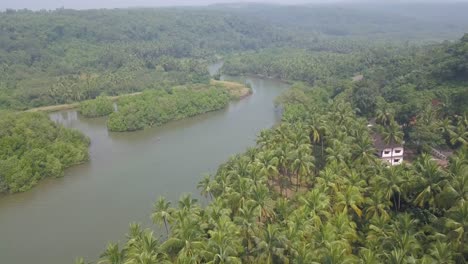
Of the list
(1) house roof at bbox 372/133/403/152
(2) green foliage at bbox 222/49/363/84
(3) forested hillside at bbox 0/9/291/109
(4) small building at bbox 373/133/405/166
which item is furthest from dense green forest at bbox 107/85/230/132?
(4) small building at bbox 373/133/405/166

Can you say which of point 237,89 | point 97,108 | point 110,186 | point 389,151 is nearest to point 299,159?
point 389,151

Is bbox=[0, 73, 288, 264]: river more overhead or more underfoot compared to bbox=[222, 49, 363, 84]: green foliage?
more underfoot

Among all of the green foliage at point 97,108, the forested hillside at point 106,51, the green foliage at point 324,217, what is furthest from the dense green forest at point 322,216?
the forested hillside at point 106,51

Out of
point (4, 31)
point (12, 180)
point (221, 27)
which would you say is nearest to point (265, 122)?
point (12, 180)

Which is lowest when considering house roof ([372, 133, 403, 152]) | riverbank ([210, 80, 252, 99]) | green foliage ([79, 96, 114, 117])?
riverbank ([210, 80, 252, 99])

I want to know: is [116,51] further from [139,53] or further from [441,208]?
[441,208]

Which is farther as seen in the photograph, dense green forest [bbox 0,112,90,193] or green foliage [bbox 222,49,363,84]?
green foliage [bbox 222,49,363,84]

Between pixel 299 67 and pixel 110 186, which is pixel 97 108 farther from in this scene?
pixel 299 67

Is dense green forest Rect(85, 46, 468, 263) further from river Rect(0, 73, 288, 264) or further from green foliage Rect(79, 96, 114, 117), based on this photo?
green foliage Rect(79, 96, 114, 117)
